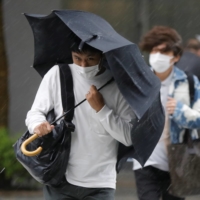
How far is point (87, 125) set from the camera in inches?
177

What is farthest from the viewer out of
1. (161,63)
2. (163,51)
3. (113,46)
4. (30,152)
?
(163,51)

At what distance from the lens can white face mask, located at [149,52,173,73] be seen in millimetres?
6043

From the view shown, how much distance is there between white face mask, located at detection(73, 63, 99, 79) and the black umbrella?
0.08 metres

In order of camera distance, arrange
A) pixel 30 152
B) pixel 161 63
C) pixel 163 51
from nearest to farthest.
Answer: pixel 30 152, pixel 161 63, pixel 163 51

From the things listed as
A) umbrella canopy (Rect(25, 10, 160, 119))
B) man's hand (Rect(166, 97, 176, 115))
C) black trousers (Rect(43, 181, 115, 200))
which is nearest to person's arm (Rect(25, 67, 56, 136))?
umbrella canopy (Rect(25, 10, 160, 119))

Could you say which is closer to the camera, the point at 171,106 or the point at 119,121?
the point at 119,121

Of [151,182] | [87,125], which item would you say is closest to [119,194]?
[151,182]

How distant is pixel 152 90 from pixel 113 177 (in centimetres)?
71

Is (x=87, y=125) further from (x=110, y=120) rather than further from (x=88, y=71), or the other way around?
(x=88, y=71)

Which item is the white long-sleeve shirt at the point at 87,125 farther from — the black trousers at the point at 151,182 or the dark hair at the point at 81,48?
the black trousers at the point at 151,182

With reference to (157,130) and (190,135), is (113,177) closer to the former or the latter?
(157,130)

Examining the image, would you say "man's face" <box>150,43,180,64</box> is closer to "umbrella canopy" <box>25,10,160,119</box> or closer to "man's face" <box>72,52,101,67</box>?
"umbrella canopy" <box>25,10,160,119</box>

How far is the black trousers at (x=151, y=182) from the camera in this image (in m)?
5.87

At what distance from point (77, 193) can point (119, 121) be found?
0.57 metres
